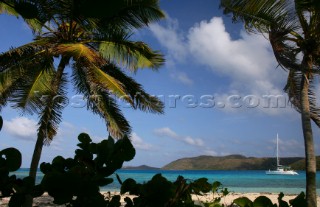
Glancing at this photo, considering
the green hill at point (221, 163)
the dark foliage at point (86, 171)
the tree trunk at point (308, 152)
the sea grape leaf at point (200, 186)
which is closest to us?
the dark foliage at point (86, 171)

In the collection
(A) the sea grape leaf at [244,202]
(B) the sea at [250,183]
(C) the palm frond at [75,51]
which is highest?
(C) the palm frond at [75,51]

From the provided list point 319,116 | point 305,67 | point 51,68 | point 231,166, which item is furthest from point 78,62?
point 231,166

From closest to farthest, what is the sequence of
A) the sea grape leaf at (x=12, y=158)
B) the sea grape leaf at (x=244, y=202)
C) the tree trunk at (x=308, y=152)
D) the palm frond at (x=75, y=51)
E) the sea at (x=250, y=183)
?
the sea grape leaf at (x=12, y=158) < the sea grape leaf at (x=244, y=202) < the sea at (x=250, y=183) < the tree trunk at (x=308, y=152) < the palm frond at (x=75, y=51)

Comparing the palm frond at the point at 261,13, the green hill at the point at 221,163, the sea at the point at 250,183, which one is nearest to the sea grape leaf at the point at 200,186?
the sea at the point at 250,183

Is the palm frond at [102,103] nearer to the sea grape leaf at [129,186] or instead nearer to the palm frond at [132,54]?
the palm frond at [132,54]

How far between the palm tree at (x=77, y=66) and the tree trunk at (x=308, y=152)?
3842 mm

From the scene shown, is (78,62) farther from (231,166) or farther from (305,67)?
(231,166)

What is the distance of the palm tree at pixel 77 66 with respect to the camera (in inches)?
324

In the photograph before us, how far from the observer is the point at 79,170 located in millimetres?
752

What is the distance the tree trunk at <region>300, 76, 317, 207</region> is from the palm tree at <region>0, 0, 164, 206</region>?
151 inches

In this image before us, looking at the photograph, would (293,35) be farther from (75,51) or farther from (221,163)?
(221,163)

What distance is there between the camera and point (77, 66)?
907cm

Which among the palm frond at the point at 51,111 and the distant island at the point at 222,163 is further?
the distant island at the point at 222,163

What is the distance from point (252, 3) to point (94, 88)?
3959 millimetres
